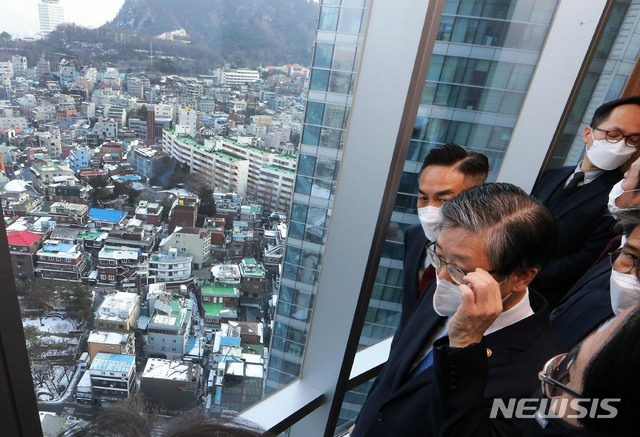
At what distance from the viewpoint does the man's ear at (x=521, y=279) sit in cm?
96

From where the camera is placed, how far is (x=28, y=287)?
0.97 m

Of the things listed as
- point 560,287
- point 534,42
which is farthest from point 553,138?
point 560,287

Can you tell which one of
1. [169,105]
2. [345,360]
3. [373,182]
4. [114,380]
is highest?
[169,105]

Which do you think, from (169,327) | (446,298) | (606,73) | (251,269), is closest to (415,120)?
(446,298)

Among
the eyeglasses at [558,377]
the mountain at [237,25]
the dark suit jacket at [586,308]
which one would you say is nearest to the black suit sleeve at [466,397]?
the eyeglasses at [558,377]

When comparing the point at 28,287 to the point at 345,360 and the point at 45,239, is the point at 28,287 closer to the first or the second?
the point at 45,239

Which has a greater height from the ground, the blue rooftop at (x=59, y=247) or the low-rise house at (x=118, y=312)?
the blue rooftop at (x=59, y=247)

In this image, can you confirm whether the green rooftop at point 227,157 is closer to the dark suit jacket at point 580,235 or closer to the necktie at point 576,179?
the dark suit jacket at point 580,235

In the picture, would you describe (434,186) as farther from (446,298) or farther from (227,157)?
(227,157)

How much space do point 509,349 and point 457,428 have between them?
0.80 ft

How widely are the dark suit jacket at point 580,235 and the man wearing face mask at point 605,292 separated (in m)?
0.32

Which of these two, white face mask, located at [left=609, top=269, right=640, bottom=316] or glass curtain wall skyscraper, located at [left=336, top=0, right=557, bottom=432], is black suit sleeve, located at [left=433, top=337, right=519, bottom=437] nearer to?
white face mask, located at [left=609, top=269, right=640, bottom=316]

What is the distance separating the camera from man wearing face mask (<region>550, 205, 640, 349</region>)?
1016 mm

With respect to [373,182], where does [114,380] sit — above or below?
below
